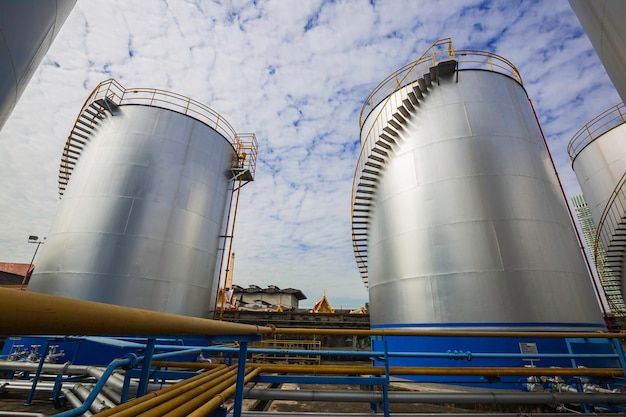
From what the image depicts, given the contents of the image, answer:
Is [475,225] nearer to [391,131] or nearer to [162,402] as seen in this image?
[391,131]

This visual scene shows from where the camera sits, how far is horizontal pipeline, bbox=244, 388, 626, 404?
14.1 feet

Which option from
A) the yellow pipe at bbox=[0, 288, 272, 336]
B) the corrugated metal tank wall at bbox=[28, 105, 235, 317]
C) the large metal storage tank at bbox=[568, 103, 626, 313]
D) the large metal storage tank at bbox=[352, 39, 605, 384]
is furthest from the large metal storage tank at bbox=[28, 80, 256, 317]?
the large metal storage tank at bbox=[568, 103, 626, 313]

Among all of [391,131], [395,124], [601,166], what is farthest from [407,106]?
[601,166]

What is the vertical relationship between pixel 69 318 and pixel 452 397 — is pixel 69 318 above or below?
above

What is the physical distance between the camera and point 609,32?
3633 millimetres

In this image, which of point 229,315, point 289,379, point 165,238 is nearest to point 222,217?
point 165,238

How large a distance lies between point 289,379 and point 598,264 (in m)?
18.7

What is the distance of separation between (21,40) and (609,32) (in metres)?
6.40

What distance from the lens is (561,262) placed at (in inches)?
348

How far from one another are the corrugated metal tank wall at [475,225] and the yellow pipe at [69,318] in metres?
9.02

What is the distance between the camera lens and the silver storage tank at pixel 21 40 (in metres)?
2.49

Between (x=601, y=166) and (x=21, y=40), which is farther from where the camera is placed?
(x=601, y=166)

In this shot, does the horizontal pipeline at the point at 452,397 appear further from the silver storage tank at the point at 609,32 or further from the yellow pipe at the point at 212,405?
the silver storage tank at the point at 609,32

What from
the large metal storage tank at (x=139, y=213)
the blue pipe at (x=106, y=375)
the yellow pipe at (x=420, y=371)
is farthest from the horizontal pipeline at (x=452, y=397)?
the large metal storage tank at (x=139, y=213)
